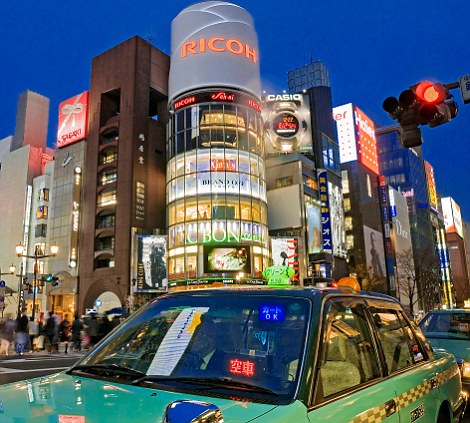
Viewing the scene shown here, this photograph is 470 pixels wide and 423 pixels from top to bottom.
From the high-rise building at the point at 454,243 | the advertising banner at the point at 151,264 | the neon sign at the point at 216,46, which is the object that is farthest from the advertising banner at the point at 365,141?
the high-rise building at the point at 454,243

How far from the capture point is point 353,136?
77.4m

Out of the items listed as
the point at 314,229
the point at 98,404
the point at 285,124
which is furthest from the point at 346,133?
the point at 98,404

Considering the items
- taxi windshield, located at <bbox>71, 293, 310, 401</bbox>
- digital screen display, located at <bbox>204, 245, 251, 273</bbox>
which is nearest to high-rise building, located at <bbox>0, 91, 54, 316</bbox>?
digital screen display, located at <bbox>204, 245, 251, 273</bbox>

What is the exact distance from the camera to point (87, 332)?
1778 centimetres

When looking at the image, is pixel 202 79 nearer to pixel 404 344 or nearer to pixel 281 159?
pixel 281 159

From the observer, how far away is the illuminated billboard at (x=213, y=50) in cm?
4931

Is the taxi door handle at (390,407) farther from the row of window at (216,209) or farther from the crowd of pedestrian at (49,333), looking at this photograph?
the row of window at (216,209)

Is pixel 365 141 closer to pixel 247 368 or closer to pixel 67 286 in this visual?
→ pixel 67 286

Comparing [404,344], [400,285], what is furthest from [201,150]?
[400,285]

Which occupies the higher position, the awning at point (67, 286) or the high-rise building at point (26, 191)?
the high-rise building at point (26, 191)

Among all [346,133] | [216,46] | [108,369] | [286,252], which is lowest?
[108,369]

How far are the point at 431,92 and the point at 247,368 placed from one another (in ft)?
20.9

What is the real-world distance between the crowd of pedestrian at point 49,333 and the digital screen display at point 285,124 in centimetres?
3865

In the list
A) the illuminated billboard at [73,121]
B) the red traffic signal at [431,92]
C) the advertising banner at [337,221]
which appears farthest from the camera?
the advertising banner at [337,221]
